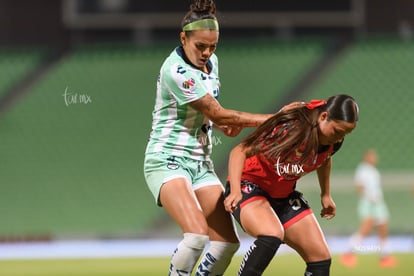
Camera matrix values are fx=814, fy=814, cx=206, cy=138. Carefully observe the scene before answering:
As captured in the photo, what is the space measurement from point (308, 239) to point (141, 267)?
4.91 metres

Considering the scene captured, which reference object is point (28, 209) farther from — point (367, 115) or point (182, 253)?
point (182, 253)

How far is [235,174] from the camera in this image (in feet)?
16.5

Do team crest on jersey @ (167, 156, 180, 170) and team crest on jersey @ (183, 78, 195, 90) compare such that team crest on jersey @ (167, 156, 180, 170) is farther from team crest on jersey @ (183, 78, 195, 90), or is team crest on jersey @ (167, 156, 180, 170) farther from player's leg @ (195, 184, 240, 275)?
team crest on jersey @ (183, 78, 195, 90)

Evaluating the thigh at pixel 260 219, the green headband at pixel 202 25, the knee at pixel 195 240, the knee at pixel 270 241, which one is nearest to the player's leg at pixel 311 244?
the thigh at pixel 260 219

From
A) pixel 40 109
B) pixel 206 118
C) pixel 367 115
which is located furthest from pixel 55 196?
pixel 206 118

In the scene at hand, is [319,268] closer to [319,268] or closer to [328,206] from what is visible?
[319,268]

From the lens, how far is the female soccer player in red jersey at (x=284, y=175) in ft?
16.3

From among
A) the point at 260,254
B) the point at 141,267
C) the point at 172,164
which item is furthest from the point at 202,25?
the point at 141,267

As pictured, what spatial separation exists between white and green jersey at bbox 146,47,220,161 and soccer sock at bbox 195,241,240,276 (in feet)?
1.93

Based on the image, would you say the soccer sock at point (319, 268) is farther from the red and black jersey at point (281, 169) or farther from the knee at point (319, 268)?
the red and black jersey at point (281, 169)

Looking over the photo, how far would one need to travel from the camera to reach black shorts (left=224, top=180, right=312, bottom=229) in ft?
17.2

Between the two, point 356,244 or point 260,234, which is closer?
point 260,234

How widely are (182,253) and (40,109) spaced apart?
10.8 m

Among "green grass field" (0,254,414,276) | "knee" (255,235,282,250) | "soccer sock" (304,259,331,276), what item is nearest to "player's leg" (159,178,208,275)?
"knee" (255,235,282,250)
